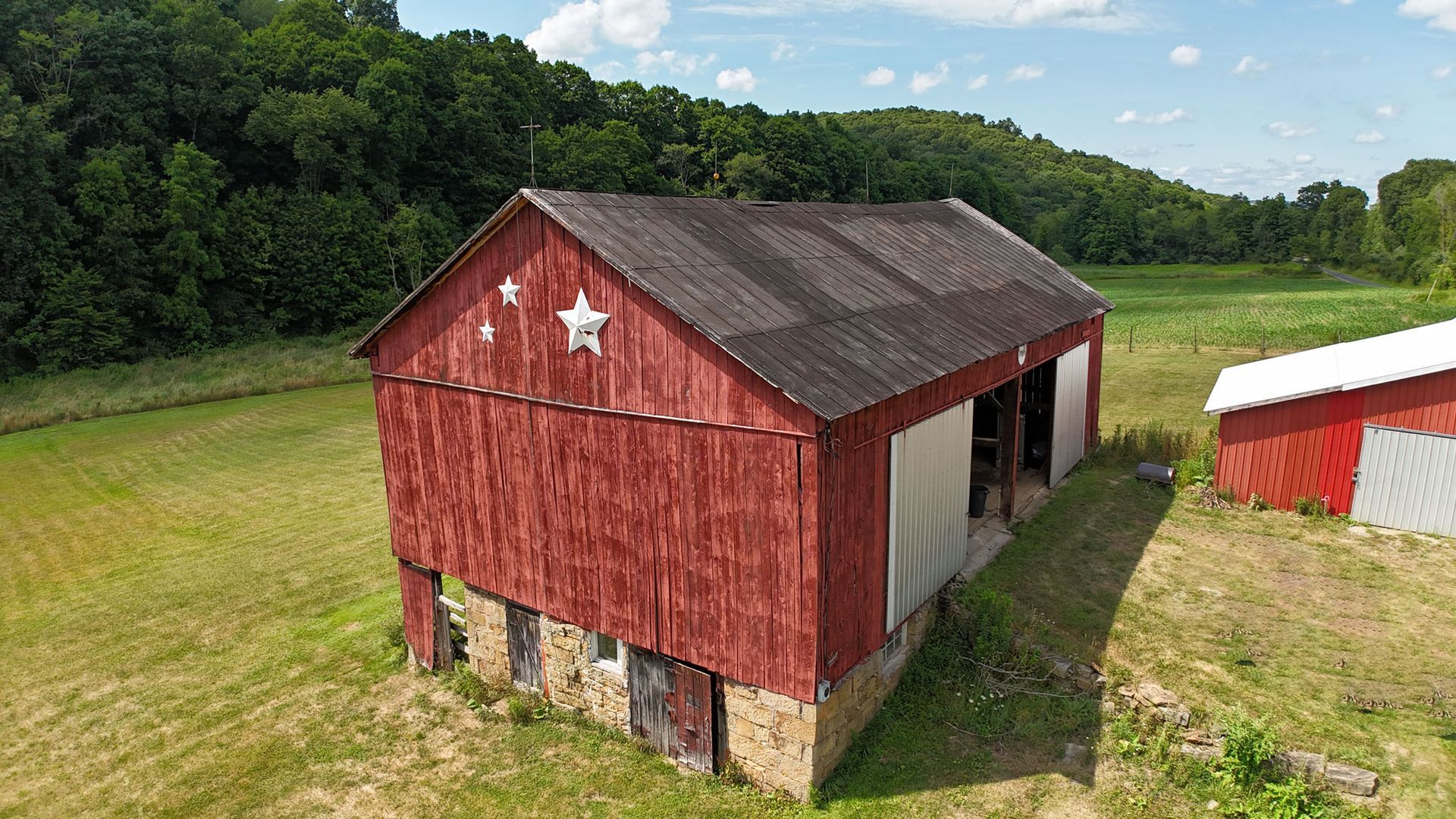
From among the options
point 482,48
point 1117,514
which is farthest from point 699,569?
point 482,48

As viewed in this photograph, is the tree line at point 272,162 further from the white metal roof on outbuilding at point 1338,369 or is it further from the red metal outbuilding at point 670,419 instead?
the white metal roof on outbuilding at point 1338,369

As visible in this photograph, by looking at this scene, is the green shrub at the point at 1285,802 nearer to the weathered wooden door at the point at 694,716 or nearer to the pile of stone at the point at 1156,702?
the pile of stone at the point at 1156,702

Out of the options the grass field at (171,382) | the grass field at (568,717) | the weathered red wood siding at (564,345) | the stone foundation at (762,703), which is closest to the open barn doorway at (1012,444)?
the grass field at (568,717)

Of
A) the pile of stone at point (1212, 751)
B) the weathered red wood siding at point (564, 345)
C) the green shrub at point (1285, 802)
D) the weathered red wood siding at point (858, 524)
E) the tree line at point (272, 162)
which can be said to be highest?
the tree line at point (272, 162)

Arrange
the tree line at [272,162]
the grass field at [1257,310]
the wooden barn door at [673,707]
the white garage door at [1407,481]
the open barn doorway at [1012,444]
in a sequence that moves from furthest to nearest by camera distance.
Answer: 1. the grass field at [1257,310]
2. the tree line at [272,162]
3. the open barn doorway at [1012,444]
4. the white garage door at [1407,481]
5. the wooden barn door at [673,707]

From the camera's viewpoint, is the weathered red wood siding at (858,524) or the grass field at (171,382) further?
the grass field at (171,382)

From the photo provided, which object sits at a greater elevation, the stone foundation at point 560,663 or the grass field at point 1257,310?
the grass field at point 1257,310

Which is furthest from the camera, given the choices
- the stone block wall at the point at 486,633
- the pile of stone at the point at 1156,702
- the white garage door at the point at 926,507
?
the stone block wall at the point at 486,633

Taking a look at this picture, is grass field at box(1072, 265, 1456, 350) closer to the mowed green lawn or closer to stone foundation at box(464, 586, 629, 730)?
stone foundation at box(464, 586, 629, 730)
